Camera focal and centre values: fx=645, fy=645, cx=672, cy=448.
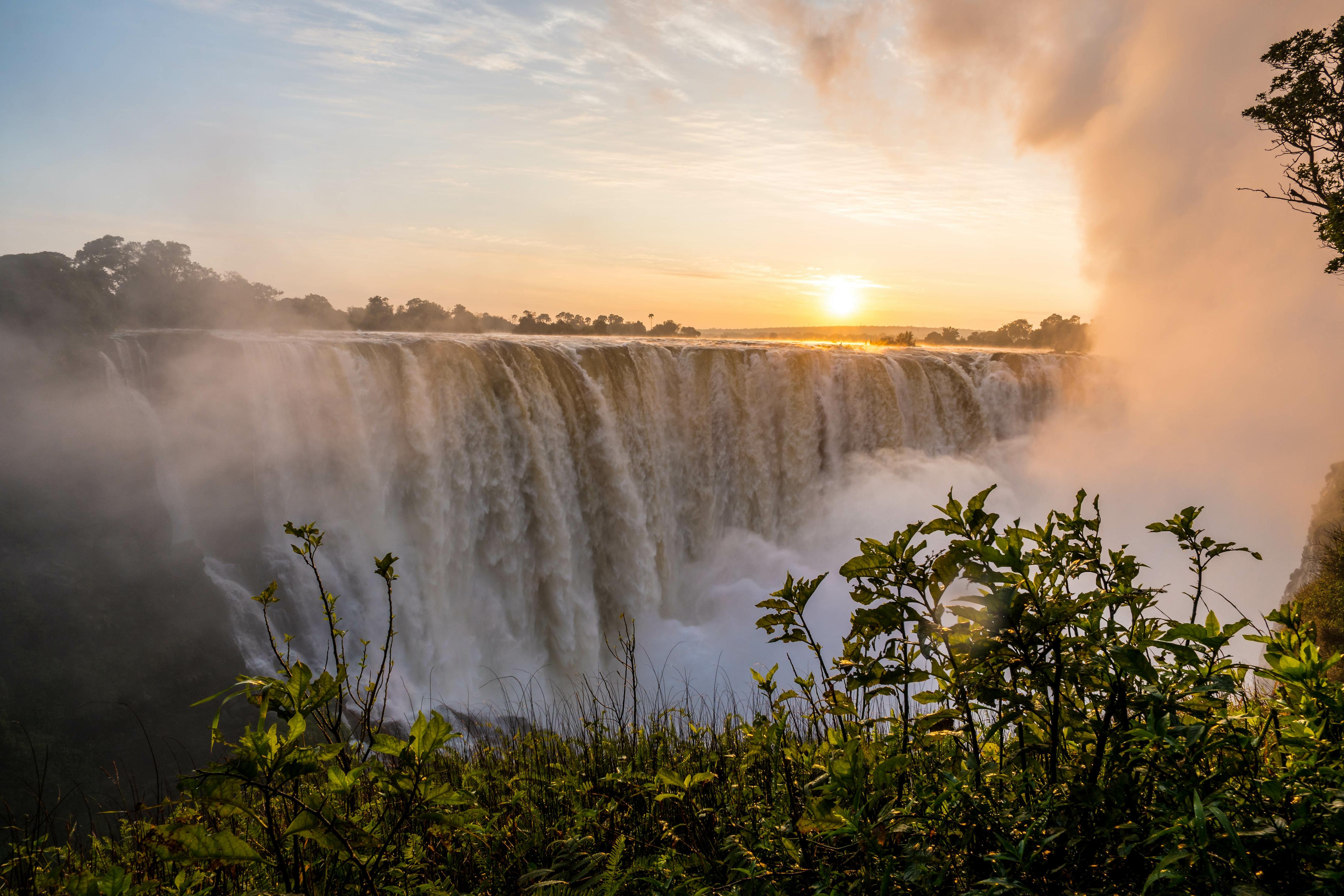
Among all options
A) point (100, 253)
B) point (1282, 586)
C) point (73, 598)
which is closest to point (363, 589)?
point (73, 598)

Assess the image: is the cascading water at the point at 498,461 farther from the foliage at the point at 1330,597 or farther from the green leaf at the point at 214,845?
the green leaf at the point at 214,845

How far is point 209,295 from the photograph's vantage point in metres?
17.8

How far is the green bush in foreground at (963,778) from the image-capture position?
3.79ft

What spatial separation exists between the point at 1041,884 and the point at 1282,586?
27.0m

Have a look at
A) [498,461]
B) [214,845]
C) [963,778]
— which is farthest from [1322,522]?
[214,845]

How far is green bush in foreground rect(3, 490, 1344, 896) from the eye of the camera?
3.79 feet

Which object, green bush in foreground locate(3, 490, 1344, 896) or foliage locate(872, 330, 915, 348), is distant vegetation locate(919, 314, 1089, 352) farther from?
green bush in foreground locate(3, 490, 1344, 896)

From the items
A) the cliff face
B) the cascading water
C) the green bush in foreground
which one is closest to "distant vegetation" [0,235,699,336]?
the cascading water

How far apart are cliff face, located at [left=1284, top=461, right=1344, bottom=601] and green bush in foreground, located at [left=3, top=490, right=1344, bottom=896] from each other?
17.3 m

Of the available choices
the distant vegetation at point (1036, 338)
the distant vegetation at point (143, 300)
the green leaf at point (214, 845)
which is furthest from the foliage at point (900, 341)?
the green leaf at point (214, 845)

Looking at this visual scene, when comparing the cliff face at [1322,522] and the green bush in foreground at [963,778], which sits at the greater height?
the green bush in foreground at [963,778]

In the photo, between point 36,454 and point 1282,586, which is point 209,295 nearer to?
point 36,454

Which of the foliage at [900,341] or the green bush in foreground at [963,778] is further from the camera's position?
the foliage at [900,341]

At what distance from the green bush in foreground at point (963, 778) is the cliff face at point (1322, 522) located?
17312 millimetres
